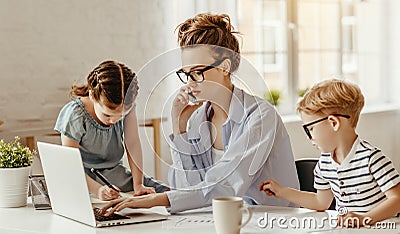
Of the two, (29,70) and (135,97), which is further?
(29,70)

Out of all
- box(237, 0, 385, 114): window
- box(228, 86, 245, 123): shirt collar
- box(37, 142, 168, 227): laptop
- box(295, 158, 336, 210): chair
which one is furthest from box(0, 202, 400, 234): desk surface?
box(237, 0, 385, 114): window

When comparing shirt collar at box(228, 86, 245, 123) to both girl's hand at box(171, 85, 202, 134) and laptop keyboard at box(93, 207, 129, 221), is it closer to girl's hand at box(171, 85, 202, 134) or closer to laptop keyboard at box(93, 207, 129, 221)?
girl's hand at box(171, 85, 202, 134)

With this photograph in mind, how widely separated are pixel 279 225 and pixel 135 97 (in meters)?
0.48

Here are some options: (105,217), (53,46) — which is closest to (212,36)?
(105,217)

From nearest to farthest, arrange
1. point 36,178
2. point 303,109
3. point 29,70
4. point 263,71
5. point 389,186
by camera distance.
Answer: point 389,186 → point 303,109 → point 36,178 → point 29,70 → point 263,71

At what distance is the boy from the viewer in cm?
167

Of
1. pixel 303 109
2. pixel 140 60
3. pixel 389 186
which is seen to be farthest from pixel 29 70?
pixel 389 186

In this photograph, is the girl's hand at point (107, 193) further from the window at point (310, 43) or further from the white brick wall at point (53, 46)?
the window at point (310, 43)

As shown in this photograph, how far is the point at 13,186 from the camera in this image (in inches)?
79.7

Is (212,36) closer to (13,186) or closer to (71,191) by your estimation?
(71,191)

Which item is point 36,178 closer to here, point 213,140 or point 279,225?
point 213,140

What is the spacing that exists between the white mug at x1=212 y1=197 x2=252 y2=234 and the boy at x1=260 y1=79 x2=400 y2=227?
0.28 metres

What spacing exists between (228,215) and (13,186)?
0.80 m

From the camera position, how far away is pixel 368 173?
1694mm
